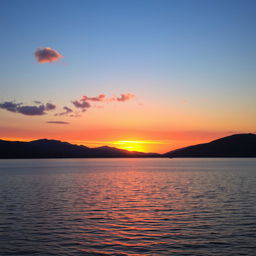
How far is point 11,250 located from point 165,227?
1538 centimetres

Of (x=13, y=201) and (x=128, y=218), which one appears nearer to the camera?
(x=128, y=218)

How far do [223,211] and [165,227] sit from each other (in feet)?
40.9

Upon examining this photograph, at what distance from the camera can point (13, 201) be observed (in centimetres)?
5278

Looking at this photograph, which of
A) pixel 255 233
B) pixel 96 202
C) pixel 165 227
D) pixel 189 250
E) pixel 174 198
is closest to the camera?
pixel 189 250

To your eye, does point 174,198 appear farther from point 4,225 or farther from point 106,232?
point 4,225

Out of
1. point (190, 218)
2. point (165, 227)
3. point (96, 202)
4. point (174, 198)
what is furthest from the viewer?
point (174, 198)

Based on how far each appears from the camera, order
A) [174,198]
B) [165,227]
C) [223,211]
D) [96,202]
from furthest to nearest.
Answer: [174,198] → [96,202] → [223,211] → [165,227]

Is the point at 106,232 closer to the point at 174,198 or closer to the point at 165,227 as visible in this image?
the point at 165,227

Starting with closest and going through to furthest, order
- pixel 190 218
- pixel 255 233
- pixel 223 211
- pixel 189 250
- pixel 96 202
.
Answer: pixel 189 250 → pixel 255 233 → pixel 190 218 → pixel 223 211 → pixel 96 202

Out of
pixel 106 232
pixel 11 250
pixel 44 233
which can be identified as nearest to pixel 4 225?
pixel 44 233

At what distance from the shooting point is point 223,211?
138 feet

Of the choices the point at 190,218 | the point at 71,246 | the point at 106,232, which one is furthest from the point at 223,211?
the point at 71,246

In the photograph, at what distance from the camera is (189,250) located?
2520 centimetres

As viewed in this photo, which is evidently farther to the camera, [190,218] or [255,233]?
[190,218]
